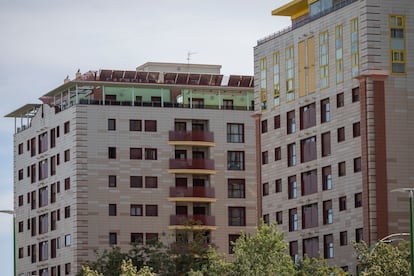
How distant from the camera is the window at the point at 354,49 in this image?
104875mm

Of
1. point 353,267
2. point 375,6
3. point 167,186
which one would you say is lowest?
point 353,267

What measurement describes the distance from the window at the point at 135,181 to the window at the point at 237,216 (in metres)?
8.49

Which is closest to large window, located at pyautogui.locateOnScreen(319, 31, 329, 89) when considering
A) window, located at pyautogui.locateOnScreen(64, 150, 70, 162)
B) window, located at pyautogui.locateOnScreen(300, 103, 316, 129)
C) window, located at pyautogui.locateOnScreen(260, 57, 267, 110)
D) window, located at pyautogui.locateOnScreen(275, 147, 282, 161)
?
window, located at pyautogui.locateOnScreen(300, 103, 316, 129)

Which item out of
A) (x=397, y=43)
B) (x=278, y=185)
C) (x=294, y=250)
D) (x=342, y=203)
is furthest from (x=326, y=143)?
(x=397, y=43)

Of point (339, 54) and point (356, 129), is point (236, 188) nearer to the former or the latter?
point (339, 54)

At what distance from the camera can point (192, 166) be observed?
138500 millimetres

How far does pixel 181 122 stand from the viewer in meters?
139

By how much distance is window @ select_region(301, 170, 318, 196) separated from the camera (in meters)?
111

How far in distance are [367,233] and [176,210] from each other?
38.5m

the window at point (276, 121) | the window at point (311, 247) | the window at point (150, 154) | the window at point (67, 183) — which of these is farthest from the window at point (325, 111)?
the window at point (67, 183)

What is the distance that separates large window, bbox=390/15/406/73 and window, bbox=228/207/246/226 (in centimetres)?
3836

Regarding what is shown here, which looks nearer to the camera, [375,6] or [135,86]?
[375,6]

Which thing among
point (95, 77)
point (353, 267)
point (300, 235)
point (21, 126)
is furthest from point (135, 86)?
point (353, 267)

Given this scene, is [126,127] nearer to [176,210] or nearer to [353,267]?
[176,210]
